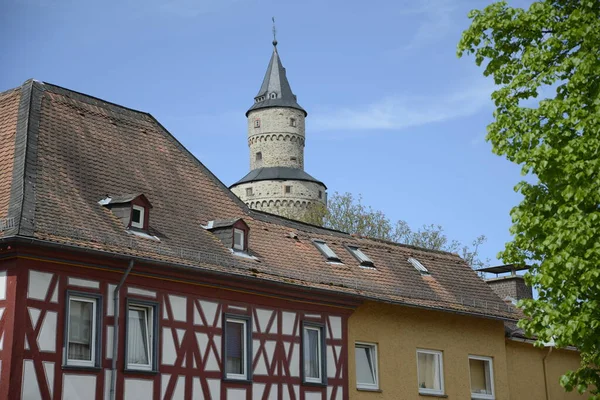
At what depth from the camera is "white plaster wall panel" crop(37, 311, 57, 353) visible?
1802 centimetres

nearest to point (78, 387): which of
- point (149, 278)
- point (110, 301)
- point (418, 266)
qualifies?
point (110, 301)

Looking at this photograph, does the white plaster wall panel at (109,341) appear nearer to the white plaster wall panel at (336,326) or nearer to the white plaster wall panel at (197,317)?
the white plaster wall panel at (197,317)

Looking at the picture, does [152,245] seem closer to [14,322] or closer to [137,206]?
[137,206]

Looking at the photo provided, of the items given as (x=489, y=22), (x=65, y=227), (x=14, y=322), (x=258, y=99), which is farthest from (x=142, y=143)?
(x=258, y=99)

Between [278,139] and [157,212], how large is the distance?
77.6 metres

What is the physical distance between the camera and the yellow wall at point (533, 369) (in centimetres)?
2922

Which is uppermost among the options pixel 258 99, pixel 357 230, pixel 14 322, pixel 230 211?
pixel 258 99

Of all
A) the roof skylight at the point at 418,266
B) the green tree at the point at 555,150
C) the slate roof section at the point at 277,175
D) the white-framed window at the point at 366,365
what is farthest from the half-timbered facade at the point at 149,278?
the slate roof section at the point at 277,175

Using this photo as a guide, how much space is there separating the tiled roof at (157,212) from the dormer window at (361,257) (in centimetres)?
26

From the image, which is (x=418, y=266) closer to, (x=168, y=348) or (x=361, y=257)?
(x=361, y=257)

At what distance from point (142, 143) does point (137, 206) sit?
3770 mm

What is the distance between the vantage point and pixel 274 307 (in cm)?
2286

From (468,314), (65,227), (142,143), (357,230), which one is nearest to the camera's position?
(65,227)

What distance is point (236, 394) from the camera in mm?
21422
